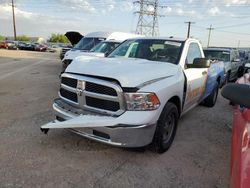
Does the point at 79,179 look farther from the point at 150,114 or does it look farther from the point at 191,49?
the point at 191,49

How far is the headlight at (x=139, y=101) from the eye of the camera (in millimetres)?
3199

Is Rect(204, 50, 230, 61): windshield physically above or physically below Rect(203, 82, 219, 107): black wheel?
above

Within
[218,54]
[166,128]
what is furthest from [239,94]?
[218,54]

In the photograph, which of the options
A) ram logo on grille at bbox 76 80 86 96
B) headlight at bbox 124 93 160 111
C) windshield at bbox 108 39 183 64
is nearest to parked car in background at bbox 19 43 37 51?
windshield at bbox 108 39 183 64

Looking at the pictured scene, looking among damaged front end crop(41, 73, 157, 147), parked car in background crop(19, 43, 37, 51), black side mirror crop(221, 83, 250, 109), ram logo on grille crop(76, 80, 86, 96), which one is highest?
black side mirror crop(221, 83, 250, 109)

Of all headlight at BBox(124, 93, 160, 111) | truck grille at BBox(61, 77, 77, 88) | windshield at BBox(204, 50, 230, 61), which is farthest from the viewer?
windshield at BBox(204, 50, 230, 61)

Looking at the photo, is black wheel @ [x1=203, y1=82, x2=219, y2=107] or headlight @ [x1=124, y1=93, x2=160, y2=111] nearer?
headlight @ [x1=124, y1=93, x2=160, y2=111]

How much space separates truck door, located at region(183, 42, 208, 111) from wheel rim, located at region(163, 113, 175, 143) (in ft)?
2.34

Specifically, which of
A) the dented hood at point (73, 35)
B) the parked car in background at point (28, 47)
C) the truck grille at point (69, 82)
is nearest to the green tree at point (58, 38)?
the parked car in background at point (28, 47)

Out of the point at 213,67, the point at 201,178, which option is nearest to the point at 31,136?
the point at 201,178

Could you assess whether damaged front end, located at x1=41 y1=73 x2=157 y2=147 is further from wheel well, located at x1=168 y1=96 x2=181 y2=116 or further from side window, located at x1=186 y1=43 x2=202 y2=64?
side window, located at x1=186 y1=43 x2=202 y2=64

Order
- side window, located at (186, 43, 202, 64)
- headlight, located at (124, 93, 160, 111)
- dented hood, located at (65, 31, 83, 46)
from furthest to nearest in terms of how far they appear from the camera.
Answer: dented hood, located at (65, 31, 83, 46) < side window, located at (186, 43, 202, 64) < headlight, located at (124, 93, 160, 111)

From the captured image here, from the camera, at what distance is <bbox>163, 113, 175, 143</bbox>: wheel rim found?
12.3 feet

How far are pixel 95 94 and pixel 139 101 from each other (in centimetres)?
63
